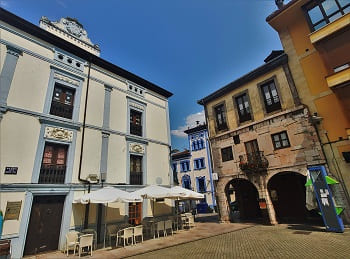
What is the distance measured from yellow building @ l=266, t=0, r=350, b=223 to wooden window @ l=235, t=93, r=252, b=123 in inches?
140

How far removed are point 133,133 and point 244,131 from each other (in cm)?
852

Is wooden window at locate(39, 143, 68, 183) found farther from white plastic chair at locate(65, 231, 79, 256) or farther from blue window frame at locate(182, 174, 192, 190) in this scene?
blue window frame at locate(182, 174, 192, 190)

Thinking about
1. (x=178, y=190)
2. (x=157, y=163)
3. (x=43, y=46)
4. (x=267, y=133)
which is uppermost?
(x=43, y=46)

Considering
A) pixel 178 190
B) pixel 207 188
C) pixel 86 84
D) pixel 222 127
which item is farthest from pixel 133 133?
pixel 207 188

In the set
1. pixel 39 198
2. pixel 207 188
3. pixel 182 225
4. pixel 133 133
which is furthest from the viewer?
pixel 207 188

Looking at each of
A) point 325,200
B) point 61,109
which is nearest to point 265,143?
point 325,200

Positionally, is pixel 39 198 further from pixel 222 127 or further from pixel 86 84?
pixel 222 127

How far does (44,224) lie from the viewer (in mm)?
8266

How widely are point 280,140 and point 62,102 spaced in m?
13.9

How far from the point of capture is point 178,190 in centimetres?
1109

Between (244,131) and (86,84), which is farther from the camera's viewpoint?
(244,131)

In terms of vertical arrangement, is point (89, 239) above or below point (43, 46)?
below

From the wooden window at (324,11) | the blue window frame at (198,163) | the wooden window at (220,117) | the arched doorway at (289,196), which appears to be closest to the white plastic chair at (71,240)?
the arched doorway at (289,196)

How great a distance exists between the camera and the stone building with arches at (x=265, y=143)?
1126 cm
